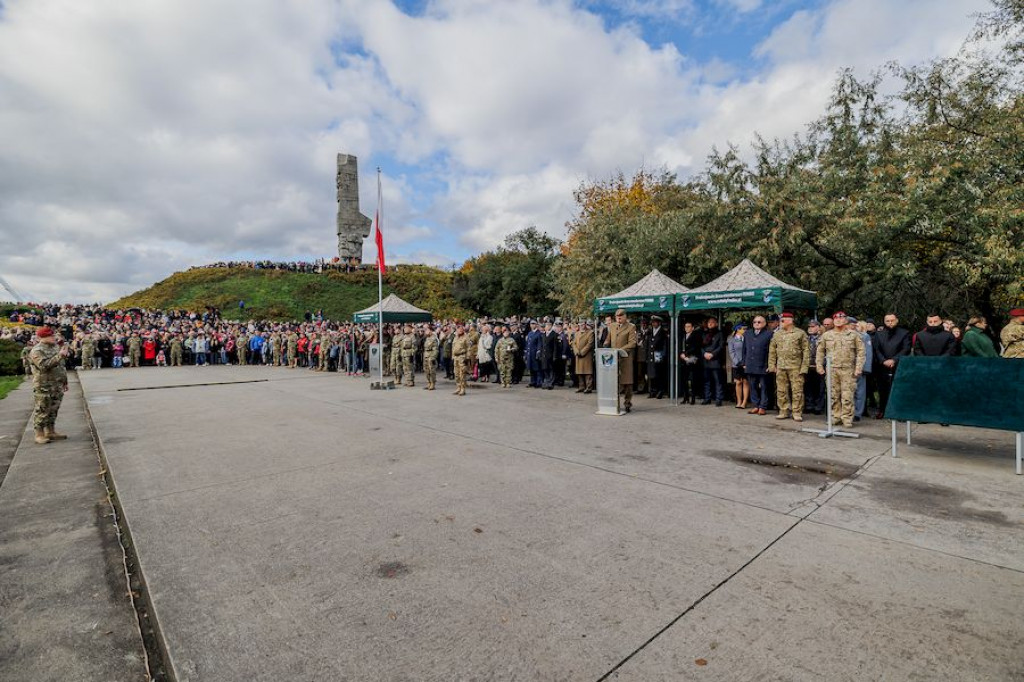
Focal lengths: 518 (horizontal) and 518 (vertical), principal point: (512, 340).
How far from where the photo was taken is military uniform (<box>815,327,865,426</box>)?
8250 mm

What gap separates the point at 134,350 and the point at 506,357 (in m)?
20.4

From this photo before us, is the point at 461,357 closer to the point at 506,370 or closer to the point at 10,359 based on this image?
the point at 506,370

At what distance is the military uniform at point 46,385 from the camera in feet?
25.3

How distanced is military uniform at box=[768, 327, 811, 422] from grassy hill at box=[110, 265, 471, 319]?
40.6 metres

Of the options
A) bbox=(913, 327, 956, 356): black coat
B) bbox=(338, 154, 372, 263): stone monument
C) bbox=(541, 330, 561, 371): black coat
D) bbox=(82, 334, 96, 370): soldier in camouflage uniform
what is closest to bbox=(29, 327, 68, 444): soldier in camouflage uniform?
bbox=(541, 330, 561, 371): black coat

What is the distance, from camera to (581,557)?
3.57 metres

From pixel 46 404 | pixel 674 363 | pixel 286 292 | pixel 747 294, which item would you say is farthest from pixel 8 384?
pixel 286 292

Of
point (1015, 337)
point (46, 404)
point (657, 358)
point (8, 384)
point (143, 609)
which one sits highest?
point (1015, 337)

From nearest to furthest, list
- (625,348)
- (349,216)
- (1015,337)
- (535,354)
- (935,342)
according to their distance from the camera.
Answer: (1015,337), (935,342), (625,348), (535,354), (349,216)

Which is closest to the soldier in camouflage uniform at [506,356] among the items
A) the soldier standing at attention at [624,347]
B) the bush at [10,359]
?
the soldier standing at attention at [624,347]

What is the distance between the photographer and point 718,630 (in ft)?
8.88

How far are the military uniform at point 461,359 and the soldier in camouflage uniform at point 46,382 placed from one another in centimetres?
751

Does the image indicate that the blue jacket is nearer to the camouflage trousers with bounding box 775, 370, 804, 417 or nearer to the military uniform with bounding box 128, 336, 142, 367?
the camouflage trousers with bounding box 775, 370, 804, 417

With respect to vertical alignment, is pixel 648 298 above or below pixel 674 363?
above
